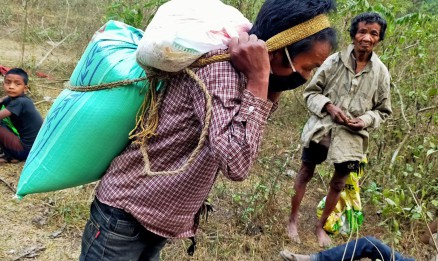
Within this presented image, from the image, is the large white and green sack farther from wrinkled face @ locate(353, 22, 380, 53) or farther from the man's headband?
wrinkled face @ locate(353, 22, 380, 53)

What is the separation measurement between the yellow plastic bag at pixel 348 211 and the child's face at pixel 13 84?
268 cm

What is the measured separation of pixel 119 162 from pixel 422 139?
291 cm

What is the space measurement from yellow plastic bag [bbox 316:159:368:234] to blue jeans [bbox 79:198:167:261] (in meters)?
2.12

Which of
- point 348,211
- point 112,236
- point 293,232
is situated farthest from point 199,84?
point 348,211

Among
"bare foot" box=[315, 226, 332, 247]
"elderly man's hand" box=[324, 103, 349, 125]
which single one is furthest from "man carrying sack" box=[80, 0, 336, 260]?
"bare foot" box=[315, 226, 332, 247]

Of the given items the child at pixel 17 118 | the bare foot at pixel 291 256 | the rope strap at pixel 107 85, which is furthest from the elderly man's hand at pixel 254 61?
the child at pixel 17 118

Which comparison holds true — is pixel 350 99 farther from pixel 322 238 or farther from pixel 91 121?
pixel 91 121

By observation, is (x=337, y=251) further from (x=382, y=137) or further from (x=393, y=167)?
(x=382, y=137)

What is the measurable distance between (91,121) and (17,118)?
9.29 ft

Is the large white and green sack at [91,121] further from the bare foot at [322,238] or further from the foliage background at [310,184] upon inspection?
the bare foot at [322,238]

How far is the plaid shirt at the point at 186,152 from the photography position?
1.05m

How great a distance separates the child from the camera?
12.1 feet

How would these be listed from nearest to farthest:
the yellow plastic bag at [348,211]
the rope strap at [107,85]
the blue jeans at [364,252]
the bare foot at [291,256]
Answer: the rope strap at [107,85], the blue jeans at [364,252], the bare foot at [291,256], the yellow plastic bag at [348,211]

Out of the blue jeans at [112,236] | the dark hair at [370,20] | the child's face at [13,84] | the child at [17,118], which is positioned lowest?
the child at [17,118]
